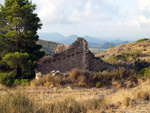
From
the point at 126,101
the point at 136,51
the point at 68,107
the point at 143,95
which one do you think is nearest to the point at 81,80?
the point at 143,95

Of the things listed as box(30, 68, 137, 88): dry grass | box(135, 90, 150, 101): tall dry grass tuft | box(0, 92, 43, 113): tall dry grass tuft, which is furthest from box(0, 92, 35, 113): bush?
box(30, 68, 137, 88): dry grass

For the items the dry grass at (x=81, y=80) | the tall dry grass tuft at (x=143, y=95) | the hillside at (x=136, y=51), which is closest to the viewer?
the tall dry grass tuft at (x=143, y=95)

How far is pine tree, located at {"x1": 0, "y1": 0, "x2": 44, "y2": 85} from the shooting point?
13.4 m

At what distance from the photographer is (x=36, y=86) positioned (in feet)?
30.9

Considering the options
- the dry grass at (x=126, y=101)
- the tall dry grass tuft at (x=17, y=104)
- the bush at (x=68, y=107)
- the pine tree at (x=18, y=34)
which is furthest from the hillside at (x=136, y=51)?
the tall dry grass tuft at (x=17, y=104)

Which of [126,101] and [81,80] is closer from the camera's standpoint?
[126,101]

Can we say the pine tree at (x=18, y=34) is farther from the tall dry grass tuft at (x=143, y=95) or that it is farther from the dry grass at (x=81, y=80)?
the tall dry grass tuft at (x=143, y=95)

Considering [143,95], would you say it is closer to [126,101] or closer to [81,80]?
[126,101]

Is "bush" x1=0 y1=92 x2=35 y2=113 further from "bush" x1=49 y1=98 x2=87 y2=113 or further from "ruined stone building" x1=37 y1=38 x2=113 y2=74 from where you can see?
"ruined stone building" x1=37 y1=38 x2=113 y2=74

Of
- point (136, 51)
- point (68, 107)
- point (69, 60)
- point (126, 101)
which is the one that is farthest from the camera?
point (136, 51)

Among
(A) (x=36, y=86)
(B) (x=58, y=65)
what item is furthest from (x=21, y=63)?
(A) (x=36, y=86)

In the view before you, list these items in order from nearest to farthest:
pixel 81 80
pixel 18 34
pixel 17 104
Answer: pixel 17 104 → pixel 81 80 → pixel 18 34

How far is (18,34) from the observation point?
1370cm

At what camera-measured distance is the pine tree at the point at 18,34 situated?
527 inches
